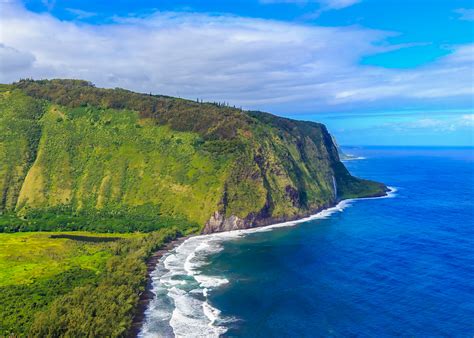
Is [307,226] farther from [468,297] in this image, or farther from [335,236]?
[468,297]

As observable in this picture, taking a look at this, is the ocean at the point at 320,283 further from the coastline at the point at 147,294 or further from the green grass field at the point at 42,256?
the green grass field at the point at 42,256

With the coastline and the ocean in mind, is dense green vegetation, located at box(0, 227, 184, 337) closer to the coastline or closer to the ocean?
the coastline

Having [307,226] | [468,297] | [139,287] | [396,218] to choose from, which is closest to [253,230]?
[307,226]

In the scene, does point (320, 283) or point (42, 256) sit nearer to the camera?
point (320, 283)

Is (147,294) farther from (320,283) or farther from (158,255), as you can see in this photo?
(320,283)

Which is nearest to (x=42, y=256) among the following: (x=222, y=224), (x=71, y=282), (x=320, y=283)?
(x=71, y=282)

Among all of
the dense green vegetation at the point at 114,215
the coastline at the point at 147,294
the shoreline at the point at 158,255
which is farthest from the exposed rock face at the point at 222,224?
the coastline at the point at 147,294

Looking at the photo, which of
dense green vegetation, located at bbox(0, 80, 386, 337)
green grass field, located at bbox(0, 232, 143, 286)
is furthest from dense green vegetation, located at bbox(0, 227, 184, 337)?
dense green vegetation, located at bbox(0, 80, 386, 337)
